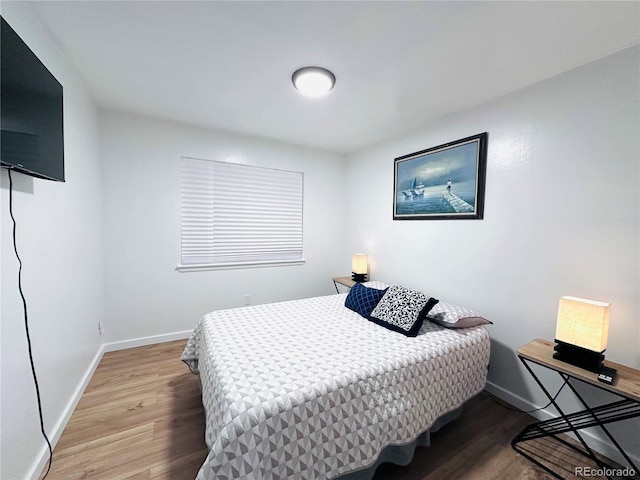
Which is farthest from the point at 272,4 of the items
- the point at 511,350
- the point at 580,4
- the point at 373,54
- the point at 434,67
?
the point at 511,350

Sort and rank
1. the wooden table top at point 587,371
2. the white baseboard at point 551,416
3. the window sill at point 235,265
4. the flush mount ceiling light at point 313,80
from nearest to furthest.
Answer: the wooden table top at point 587,371 < the white baseboard at point 551,416 < the flush mount ceiling light at point 313,80 < the window sill at point 235,265

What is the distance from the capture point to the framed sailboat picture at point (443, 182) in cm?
226

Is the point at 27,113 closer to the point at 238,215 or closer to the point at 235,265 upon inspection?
the point at 238,215

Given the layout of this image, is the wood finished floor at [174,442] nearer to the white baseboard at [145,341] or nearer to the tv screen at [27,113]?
the white baseboard at [145,341]

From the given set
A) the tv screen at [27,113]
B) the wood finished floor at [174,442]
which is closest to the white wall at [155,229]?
the wood finished floor at [174,442]

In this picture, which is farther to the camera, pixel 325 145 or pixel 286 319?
pixel 325 145

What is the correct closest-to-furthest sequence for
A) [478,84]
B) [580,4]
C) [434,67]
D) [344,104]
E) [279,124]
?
[580,4]
[434,67]
[478,84]
[344,104]
[279,124]

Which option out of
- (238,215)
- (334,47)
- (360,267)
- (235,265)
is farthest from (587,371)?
(238,215)

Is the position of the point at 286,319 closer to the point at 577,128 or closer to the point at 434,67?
the point at 434,67

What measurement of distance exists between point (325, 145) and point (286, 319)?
248 centimetres

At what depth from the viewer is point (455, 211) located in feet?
7.98

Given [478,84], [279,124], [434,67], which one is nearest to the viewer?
[434,67]

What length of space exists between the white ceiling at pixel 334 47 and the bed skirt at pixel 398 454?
92.8 inches

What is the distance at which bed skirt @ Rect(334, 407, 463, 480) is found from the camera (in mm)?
1328
